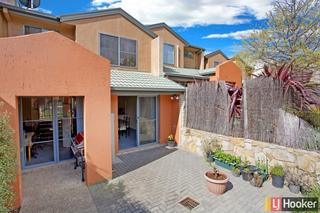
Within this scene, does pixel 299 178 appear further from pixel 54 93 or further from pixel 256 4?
pixel 256 4

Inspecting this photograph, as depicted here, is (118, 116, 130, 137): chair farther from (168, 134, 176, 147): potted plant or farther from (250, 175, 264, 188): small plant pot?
(250, 175, 264, 188): small plant pot

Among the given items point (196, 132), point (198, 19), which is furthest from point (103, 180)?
point (198, 19)

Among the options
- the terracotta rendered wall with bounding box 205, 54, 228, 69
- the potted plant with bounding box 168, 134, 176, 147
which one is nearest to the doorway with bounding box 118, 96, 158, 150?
the potted plant with bounding box 168, 134, 176, 147

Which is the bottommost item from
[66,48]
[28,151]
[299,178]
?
[299,178]

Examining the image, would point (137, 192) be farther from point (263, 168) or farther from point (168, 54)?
point (168, 54)

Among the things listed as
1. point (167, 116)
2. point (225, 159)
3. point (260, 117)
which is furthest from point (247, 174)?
point (167, 116)

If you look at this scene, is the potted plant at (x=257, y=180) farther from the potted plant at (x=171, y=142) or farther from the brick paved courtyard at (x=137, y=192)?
the potted plant at (x=171, y=142)

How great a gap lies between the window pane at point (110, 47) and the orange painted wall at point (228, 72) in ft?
26.6

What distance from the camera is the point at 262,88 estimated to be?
6.95 metres

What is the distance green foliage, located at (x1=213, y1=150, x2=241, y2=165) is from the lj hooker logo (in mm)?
2021

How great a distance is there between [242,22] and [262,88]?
14.0m

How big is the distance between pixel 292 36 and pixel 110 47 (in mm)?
13223

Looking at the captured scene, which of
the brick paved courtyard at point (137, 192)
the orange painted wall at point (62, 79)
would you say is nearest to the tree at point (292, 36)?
the brick paved courtyard at point (137, 192)

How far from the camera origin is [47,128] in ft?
25.0
